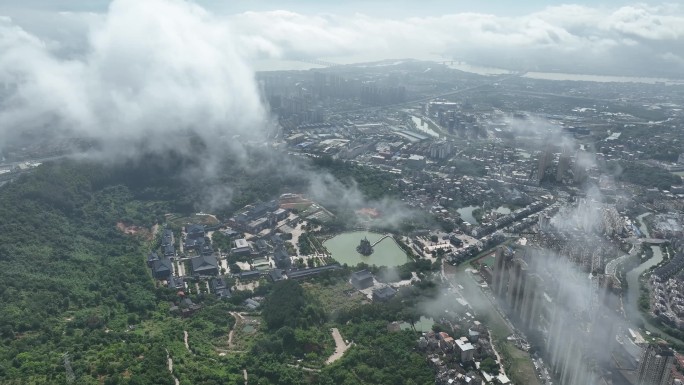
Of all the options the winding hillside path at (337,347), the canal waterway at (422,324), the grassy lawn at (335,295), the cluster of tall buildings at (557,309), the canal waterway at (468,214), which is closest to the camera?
the cluster of tall buildings at (557,309)

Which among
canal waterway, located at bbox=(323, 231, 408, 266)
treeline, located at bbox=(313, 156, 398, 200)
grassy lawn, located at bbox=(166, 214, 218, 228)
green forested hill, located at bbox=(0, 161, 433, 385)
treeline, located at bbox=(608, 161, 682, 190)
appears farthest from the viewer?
treeline, located at bbox=(608, 161, 682, 190)

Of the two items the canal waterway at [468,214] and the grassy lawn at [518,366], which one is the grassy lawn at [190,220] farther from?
the grassy lawn at [518,366]

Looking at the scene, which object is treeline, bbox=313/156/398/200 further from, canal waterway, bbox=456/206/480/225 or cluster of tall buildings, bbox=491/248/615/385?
cluster of tall buildings, bbox=491/248/615/385

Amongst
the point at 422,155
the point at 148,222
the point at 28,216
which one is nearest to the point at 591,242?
the point at 422,155

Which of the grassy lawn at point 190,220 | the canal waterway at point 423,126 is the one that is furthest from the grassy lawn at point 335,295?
the canal waterway at point 423,126

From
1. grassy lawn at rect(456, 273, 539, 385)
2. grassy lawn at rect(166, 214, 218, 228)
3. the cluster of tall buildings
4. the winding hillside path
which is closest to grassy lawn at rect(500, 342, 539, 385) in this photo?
grassy lawn at rect(456, 273, 539, 385)

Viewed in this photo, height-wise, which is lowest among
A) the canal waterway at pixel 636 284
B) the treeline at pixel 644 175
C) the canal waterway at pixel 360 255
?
the canal waterway at pixel 636 284

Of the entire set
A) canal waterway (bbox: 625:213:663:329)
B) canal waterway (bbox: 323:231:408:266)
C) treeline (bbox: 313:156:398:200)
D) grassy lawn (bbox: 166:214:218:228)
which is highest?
treeline (bbox: 313:156:398:200)

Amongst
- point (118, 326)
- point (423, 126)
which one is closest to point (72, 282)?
point (118, 326)

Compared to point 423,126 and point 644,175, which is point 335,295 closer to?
point 644,175
